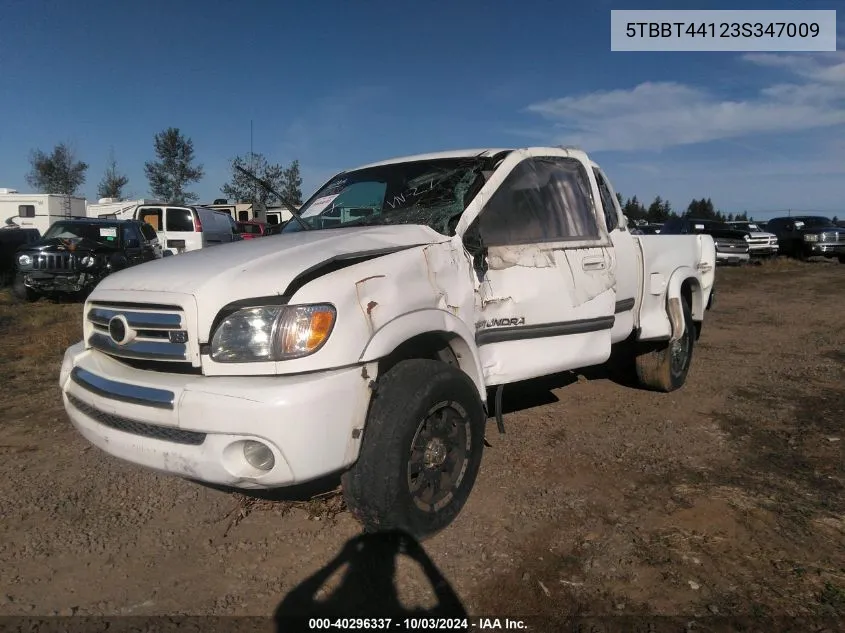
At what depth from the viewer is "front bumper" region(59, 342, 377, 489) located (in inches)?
95.3

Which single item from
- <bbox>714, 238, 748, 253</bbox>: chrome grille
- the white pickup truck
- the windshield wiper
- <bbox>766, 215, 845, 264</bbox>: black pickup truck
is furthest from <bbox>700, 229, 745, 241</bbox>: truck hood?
the windshield wiper

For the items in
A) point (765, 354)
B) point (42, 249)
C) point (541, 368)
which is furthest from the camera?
point (42, 249)

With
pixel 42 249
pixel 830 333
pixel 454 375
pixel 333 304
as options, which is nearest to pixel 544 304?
pixel 454 375

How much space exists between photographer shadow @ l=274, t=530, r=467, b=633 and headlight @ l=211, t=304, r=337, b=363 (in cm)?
95

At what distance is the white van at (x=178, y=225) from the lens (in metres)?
16.2

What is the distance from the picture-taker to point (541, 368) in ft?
12.2

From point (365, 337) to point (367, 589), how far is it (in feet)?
3.39

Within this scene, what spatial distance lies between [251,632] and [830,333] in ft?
29.2

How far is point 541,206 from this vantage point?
12.8ft

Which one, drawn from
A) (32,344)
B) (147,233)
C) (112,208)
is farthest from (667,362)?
(112,208)

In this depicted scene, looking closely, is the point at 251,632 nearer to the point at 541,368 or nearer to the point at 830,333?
the point at 541,368

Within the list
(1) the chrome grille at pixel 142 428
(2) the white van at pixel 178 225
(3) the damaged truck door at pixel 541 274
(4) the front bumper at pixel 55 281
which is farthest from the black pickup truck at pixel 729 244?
(1) the chrome grille at pixel 142 428

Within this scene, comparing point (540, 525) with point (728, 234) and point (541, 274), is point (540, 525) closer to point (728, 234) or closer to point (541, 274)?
point (541, 274)

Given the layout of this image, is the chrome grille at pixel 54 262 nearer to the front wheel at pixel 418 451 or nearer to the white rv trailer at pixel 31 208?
the front wheel at pixel 418 451
